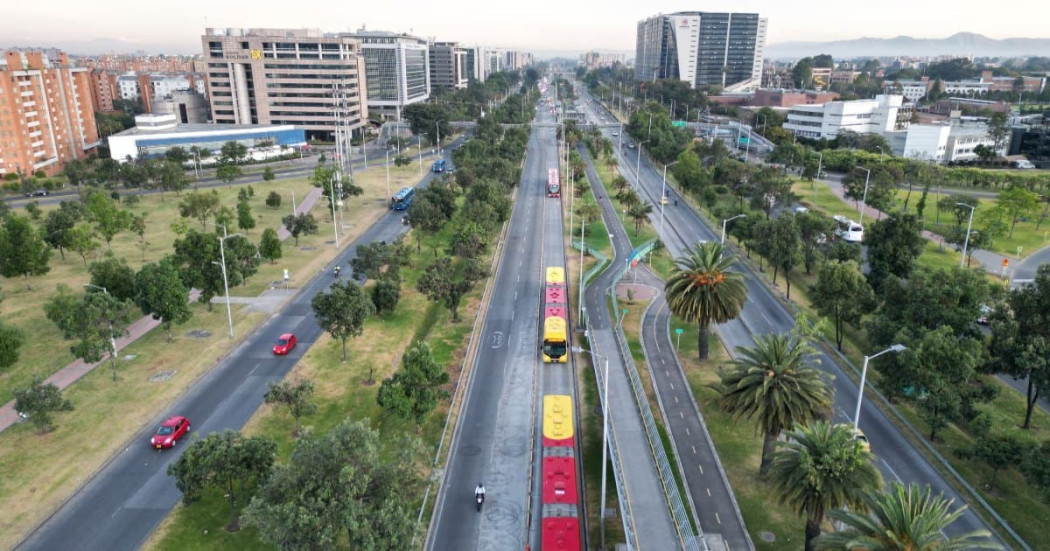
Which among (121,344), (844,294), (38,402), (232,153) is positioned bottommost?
(121,344)

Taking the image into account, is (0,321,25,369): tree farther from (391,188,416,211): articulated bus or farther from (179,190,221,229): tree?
(391,188,416,211): articulated bus

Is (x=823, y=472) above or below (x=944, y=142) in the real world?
below

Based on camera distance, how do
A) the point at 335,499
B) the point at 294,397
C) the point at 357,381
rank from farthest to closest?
the point at 357,381, the point at 294,397, the point at 335,499

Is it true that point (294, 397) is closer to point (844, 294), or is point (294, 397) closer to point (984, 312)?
point (844, 294)

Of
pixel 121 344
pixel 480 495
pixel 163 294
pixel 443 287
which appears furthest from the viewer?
pixel 443 287

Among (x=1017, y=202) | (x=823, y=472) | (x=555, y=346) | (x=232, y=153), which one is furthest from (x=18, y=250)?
(x=1017, y=202)

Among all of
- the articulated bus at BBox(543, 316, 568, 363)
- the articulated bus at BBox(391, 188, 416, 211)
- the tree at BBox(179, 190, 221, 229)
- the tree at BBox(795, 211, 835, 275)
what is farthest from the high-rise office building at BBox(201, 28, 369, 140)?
the articulated bus at BBox(543, 316, 568, 363)
